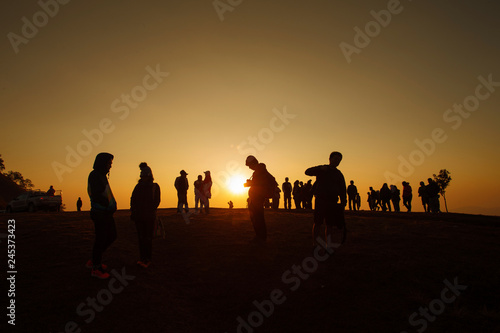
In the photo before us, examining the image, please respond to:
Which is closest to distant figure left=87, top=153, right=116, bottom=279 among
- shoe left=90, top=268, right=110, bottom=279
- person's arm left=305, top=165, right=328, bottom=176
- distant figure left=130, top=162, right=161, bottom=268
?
shoe left=90, top=268, right=110, bottom=279

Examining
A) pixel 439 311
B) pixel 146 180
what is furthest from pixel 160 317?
pixel 439 311

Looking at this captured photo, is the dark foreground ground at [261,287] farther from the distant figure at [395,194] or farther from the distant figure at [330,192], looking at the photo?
the distant figure at [395,194]

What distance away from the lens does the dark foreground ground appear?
539 cm

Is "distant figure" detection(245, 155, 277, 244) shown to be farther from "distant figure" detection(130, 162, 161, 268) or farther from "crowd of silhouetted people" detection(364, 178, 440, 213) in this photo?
"crowd of silhouetted people" detection(364, 178, 440, 213)

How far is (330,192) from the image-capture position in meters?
7.76

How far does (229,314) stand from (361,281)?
2.92 meters

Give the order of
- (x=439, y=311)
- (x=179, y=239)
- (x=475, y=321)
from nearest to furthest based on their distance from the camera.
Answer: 1. (x=475, y=321)
2. (x=439, y=311)
3. (x=179, y=239)

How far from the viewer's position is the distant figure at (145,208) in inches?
305

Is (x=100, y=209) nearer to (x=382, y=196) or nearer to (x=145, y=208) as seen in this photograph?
(x=145, y=208)

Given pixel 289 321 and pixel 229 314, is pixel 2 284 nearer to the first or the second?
pixel 229 314

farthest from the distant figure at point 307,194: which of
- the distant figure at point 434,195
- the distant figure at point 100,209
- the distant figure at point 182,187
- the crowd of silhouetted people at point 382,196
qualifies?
the distant figure at point 100,209

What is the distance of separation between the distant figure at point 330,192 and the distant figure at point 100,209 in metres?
4.48

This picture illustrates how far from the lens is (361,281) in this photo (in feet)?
22.7

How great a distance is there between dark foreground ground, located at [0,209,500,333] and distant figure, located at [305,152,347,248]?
1190 mm
